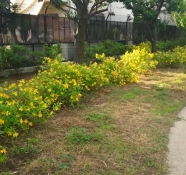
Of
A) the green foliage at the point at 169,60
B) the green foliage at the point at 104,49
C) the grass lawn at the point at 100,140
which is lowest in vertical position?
the grass lawn at the point at 100,140

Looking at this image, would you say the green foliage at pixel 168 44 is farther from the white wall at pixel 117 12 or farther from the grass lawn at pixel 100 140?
the grass lawn at pixel 100 140

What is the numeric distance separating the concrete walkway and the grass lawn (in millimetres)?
82


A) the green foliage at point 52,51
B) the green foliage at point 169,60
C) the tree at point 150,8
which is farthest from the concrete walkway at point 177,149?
→ the tree at point 150,8

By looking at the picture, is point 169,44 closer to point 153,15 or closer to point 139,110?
point 153,15

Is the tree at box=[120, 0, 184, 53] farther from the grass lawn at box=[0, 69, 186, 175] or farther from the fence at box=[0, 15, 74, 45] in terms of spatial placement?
the grass lawn at box=[0, 69, 186, 175]

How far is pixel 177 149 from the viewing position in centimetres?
386

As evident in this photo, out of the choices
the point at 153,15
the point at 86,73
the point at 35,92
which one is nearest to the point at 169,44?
the point at 153,15

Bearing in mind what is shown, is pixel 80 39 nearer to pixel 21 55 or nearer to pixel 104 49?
pixel 21 55

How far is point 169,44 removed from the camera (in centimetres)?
1961

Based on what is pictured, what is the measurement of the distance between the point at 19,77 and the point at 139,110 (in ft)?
15.7

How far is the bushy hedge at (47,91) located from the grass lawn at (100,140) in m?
0.20

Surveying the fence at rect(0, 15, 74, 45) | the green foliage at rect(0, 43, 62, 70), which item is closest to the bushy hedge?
the green foliage at rect(0, 43, 62, 70)

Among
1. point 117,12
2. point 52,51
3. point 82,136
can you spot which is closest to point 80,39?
point 52,51

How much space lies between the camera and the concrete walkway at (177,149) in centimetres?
331
